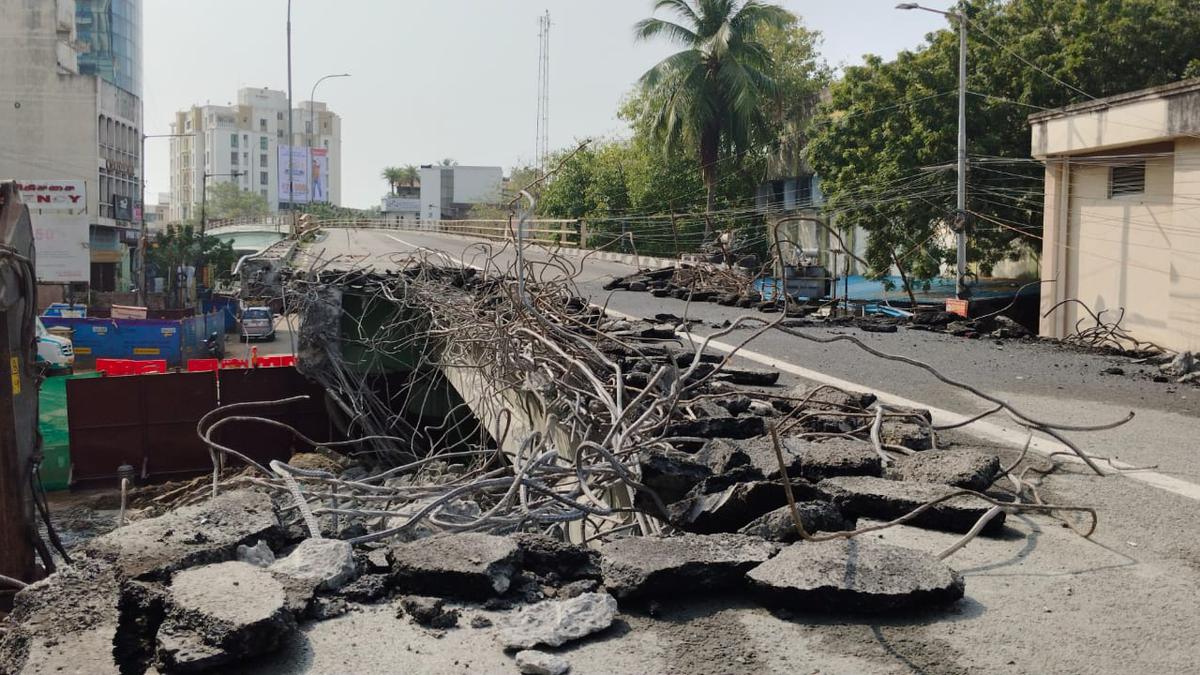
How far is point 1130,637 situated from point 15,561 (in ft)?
23.2

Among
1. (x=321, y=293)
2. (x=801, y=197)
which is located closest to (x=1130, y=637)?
(x=321, y=293)

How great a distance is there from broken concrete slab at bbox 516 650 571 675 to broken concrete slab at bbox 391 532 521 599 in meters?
0.60

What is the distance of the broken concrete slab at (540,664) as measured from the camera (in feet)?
11.4

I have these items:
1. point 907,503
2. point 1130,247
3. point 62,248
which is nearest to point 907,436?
point 907,503

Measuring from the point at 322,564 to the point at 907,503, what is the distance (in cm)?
267

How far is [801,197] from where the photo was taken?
1754 inches

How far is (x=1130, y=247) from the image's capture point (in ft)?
62.5

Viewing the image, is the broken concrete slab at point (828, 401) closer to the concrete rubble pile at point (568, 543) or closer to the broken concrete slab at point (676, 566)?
the concrete rubble pile at point (568, 543)

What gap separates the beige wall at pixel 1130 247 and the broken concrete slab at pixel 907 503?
15054 mm

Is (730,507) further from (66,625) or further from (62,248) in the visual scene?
(62,248)

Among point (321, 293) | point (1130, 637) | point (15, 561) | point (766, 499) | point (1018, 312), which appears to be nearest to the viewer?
point (1130, 637)

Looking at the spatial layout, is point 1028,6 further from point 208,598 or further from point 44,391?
point 208,598

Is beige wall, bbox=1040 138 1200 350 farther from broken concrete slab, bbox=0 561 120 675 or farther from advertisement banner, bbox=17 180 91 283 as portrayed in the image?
advertisement banner, bbox=17 180 91 283

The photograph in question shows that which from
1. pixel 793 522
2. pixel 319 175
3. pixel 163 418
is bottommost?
pixel 163 418
